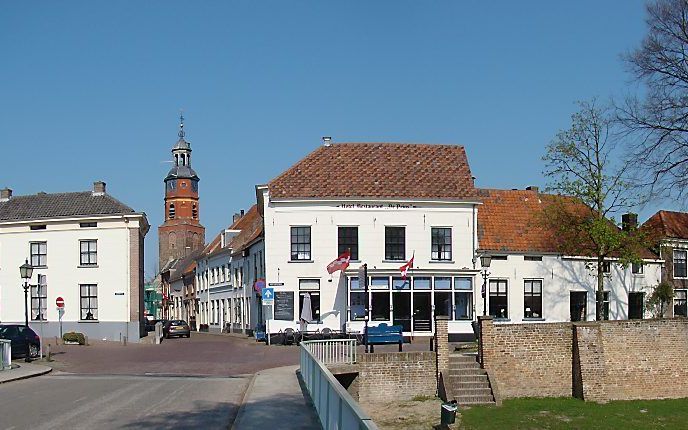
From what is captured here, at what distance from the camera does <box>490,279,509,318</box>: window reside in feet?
143

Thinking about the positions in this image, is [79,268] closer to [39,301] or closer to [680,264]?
[39,301]


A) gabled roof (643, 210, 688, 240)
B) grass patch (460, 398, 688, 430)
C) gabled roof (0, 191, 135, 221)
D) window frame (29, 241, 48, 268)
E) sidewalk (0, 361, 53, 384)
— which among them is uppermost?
gabled roof (0, 191, 135, 221)

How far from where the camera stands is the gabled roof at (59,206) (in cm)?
4881

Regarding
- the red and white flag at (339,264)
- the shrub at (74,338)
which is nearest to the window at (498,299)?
the red and white flag at (339,264)

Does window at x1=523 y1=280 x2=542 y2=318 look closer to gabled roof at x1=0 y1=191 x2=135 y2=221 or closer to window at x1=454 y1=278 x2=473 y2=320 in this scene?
window at x1=454 y1=278 x2=473 y2=320

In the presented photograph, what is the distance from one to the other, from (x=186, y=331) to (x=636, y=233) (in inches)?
1133

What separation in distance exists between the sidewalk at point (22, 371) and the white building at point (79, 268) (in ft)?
57.1

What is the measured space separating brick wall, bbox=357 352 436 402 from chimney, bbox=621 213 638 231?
18.1 metres

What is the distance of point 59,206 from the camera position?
5006 cm

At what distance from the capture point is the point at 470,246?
140 feet

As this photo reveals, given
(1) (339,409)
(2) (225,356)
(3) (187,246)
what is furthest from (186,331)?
(3) (187,246)

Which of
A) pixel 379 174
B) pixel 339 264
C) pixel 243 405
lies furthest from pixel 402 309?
pixel 243 405

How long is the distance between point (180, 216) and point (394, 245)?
255 ft

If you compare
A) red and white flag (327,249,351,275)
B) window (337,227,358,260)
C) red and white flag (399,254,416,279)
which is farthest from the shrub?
red and white flag (399,254,416,279)
